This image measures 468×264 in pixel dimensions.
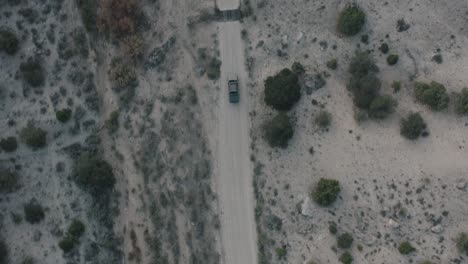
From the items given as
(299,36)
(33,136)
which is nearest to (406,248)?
(299,36)

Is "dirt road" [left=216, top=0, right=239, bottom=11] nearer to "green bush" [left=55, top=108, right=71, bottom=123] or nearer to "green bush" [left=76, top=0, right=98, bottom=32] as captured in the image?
"green bush" [left=76, top=0, right=98, bottom=32]

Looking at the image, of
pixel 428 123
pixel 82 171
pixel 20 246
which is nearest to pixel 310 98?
pixel 428 123

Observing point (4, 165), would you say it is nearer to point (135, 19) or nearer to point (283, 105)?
point (135, 19)

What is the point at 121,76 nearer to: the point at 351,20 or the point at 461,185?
the point at 351,20

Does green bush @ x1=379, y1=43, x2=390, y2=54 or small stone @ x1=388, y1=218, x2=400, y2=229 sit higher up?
green bush @ x1=379, y1=43, x2=390, y2=54

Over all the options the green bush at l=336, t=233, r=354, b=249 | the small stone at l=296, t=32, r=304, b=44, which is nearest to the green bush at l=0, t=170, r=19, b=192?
the small stone at l=296, t=32, r=304, b=44
